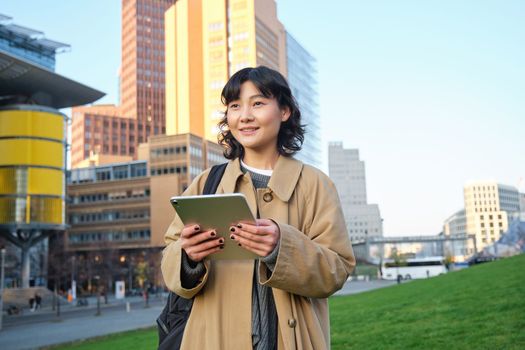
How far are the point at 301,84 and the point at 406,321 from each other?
432ft

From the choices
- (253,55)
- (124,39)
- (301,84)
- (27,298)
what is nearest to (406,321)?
(27,298)

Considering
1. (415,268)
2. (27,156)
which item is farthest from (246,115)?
(415,268)

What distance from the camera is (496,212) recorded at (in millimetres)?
176750

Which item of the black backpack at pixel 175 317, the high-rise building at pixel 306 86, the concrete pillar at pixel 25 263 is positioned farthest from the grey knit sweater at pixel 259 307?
the high-rise building at pixel 306 86

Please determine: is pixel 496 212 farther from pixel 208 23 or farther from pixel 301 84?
pixel 208 23

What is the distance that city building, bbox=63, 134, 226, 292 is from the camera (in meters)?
89.6

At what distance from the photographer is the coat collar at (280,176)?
113 inches

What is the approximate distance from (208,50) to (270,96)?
386 feet

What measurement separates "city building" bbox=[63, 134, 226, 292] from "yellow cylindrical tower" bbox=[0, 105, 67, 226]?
15.4 meters

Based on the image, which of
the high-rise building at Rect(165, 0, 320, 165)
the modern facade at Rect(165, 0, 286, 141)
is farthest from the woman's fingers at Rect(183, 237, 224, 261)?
the modern facade at Rect(165, 0, 286, 141)

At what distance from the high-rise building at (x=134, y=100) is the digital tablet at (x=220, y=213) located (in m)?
156

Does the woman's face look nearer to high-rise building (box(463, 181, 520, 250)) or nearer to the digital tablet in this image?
the digital tablet

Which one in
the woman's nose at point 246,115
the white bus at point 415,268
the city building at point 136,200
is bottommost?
the white bus at point 415,268

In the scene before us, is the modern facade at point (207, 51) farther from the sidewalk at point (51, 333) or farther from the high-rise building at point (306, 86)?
the sidewalk at point (51, 333)
